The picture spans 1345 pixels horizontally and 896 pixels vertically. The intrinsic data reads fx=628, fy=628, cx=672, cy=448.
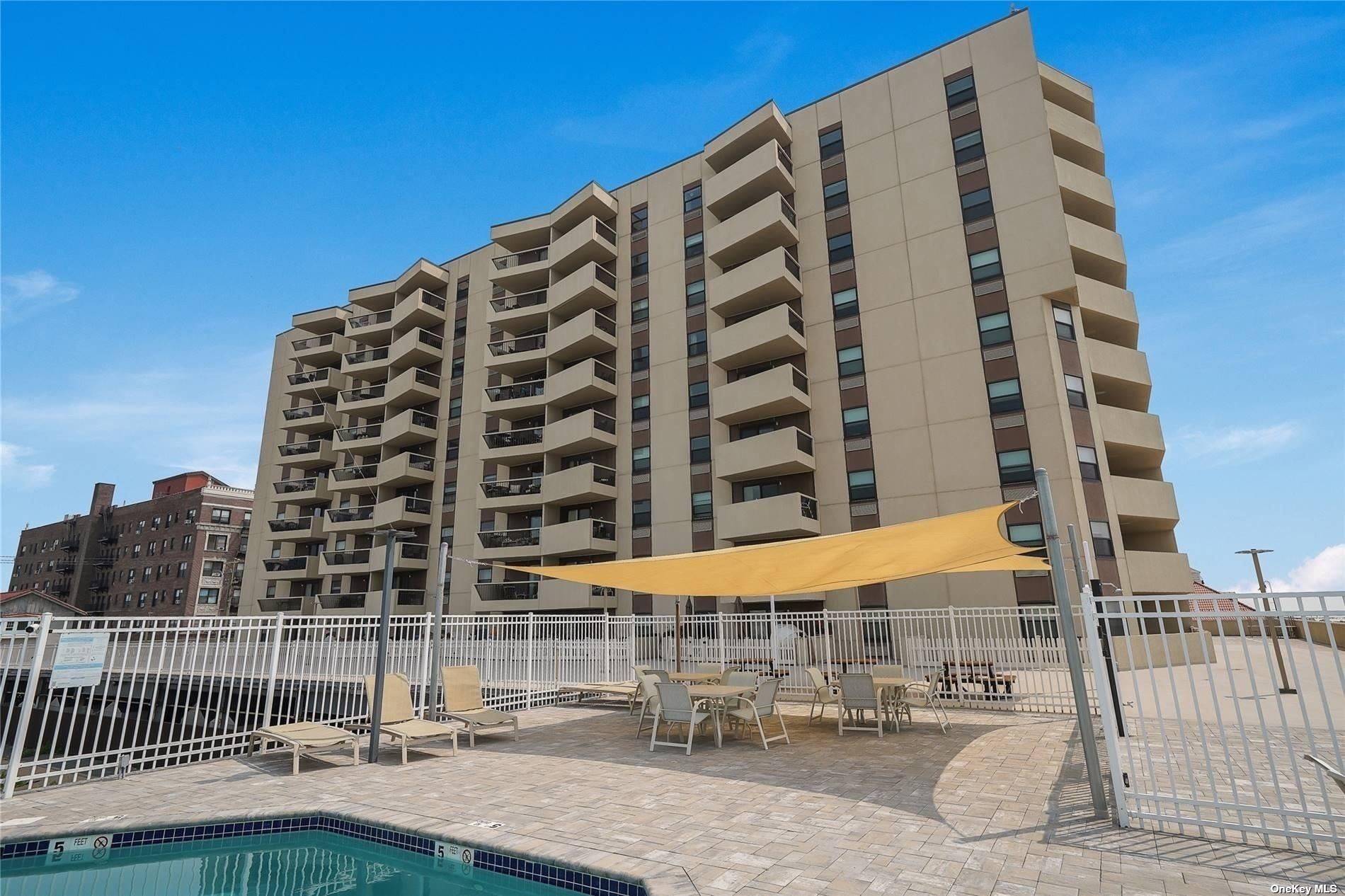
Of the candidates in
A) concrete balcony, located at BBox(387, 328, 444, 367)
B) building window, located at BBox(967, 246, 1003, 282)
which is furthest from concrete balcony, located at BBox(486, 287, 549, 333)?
building window, located at BBox(967, 246, 1003, 282)

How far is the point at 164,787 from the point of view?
7051 millimetres

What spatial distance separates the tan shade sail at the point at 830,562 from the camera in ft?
25.2

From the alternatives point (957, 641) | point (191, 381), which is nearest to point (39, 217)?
point (191, 381)

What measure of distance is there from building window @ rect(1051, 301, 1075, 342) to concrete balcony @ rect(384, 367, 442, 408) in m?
31.1

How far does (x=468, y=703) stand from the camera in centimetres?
1039

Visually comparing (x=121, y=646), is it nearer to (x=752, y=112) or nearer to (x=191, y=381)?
(x=191, y=381)

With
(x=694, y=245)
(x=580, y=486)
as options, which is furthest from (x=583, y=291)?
(x=580, y=486)

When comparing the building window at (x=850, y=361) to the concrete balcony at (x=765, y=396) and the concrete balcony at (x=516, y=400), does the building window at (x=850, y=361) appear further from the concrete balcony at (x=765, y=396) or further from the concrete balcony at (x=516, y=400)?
the concrete balcony at (x=516, y=400)

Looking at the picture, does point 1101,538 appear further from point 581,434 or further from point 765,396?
point 581,434

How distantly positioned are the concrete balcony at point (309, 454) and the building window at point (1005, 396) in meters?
37.9

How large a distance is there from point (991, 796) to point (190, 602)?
2549 inches

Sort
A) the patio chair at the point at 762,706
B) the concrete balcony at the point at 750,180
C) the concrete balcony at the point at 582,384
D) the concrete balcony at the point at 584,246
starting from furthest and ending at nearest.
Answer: the concrete balcony at the point at 584,246 < the concrete balcony at the point at 582,384 < the concrete balcony at the point at 750,180 < the patio chair at the point at 762,706

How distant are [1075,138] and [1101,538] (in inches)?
573

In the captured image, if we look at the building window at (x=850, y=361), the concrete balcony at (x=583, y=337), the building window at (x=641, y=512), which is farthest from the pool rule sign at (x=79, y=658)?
the concrete balcony at (x=583, y=337)
